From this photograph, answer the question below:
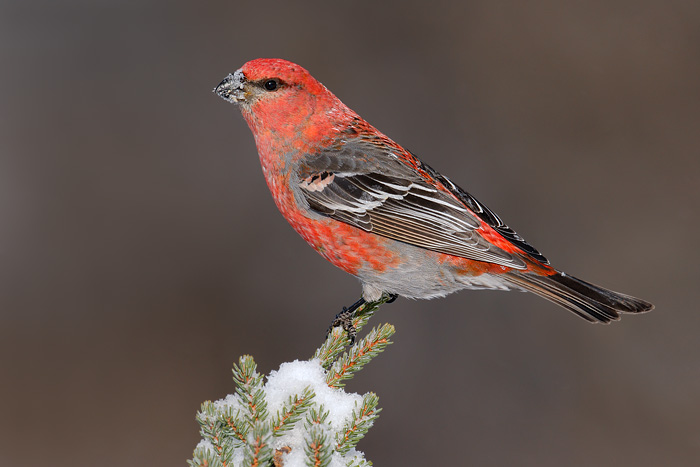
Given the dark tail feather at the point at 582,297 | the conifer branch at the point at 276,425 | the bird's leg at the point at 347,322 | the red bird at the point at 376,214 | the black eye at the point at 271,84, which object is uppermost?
the black eye at the point at 271,84

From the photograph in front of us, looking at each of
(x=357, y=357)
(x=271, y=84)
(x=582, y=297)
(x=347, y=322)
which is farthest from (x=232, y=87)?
(x=582, y=297)

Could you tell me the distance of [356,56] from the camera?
4613 mm

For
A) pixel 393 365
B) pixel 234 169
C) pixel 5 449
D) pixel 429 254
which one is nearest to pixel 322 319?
pixel 393 365

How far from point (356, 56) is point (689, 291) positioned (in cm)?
300

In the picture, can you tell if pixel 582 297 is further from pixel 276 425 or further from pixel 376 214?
pixel 276 425

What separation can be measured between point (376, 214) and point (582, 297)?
94 centimetres

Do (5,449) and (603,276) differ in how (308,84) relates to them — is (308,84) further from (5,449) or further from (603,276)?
(5,449)

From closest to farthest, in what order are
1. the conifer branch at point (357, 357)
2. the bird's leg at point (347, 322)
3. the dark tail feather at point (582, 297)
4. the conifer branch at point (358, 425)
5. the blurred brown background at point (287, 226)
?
the conifer branch at point (358, 425) < the conifer branch at point (357, 357) < the dark tail feather at point (582, 297) < the bird's leg at point (347, 322) < the blurred brown background at point (287, 226)

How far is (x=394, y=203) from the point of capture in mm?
2682

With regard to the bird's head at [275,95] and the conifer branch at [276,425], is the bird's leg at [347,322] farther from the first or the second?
the bird's head at [275,95]

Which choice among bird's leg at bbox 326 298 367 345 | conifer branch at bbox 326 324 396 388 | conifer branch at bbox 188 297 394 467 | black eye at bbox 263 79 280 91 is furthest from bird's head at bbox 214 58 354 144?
conifer branch at bbox 188 297 394 467

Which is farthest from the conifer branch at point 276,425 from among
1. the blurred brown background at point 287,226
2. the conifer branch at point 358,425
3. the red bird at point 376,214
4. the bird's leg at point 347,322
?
the blurred brown background at point 287,226

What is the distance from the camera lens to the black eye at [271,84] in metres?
2.68

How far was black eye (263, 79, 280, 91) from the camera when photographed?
2.68m
